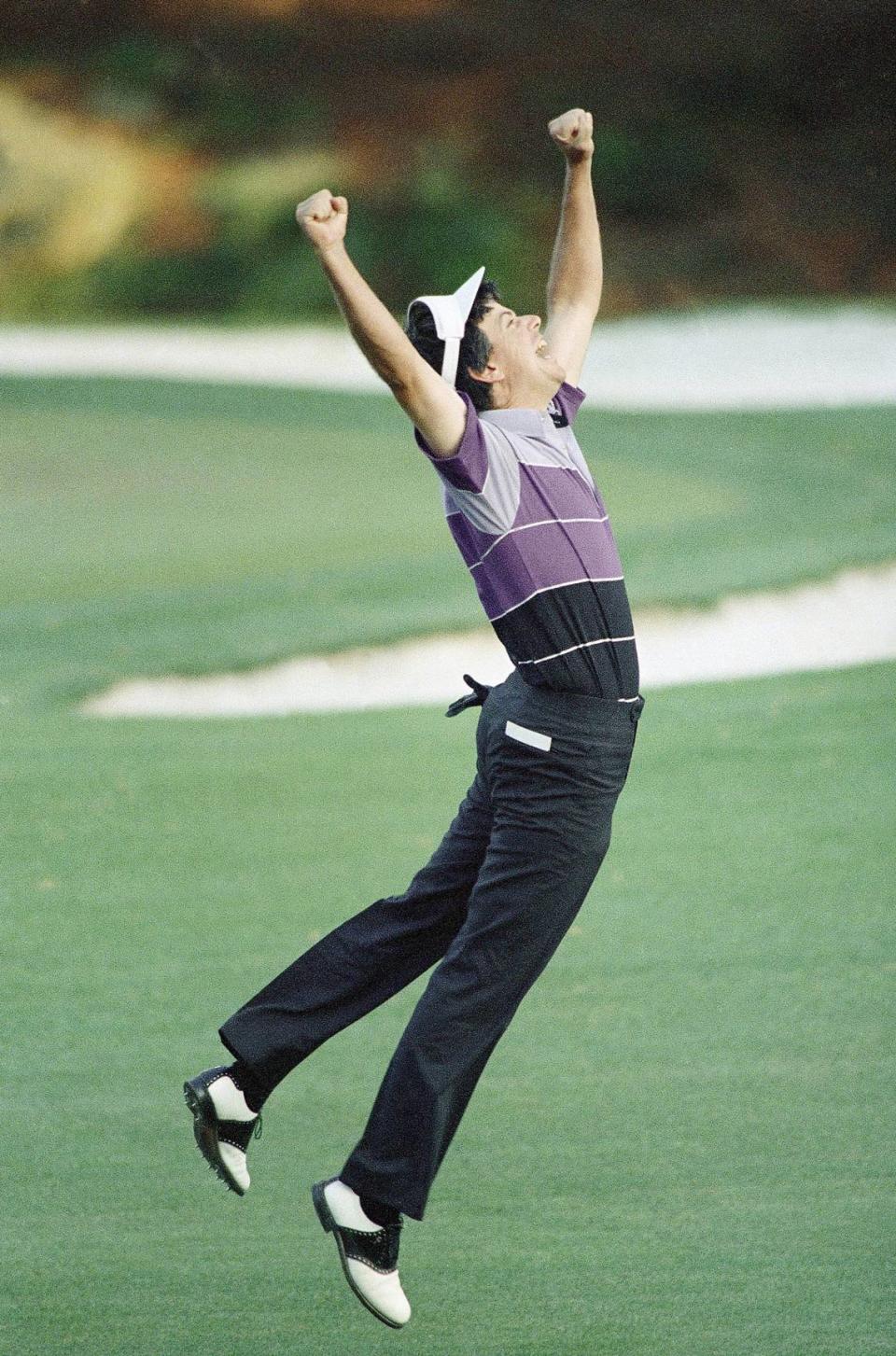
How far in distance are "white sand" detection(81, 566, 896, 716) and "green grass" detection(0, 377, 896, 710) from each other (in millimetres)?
142

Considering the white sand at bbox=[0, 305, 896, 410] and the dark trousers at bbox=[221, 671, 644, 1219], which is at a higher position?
the white sand at bbox=[0, 305, 896, 410]

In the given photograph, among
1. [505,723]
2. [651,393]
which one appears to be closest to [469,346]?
[505,723]

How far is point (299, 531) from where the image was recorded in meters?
11.7

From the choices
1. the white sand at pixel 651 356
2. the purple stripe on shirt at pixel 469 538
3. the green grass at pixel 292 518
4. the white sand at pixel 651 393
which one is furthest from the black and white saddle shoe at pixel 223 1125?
the white sand at pixel 651 356

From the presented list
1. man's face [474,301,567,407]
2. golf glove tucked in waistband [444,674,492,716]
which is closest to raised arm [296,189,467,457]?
man's face [474,301,567,407]

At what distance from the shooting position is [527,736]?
3.50 meters

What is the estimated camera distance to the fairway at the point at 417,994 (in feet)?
11.8

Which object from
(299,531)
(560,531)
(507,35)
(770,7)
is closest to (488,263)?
(507,35)

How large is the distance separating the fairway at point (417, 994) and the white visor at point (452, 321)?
1.70 m

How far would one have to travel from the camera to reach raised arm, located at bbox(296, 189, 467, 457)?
323 centimetres

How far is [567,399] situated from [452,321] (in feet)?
1.40

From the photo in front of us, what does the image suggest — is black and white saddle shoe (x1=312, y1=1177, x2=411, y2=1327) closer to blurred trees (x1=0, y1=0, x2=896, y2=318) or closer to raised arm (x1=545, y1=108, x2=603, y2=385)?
raised arm (x1=545, y1=108, x2=603, y2=385)

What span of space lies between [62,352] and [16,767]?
35.4 ft

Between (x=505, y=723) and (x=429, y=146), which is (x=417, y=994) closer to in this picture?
(x=505, y=723)
